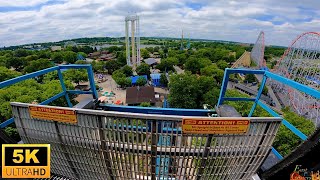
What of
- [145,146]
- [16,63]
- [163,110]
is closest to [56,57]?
[16,63]

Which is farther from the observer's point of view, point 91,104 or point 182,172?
point 91,104

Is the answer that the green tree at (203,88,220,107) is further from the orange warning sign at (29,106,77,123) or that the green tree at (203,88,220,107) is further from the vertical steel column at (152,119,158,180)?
the orange warning sign at (29,106,77,123)

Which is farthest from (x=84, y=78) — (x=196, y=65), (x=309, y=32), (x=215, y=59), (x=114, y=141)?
(x=215, y=59)

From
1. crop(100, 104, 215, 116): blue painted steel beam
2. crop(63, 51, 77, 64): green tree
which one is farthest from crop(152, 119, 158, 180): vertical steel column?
crop(63, 51, 77, 64): green tree

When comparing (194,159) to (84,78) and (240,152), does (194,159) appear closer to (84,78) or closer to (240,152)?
(240,152)

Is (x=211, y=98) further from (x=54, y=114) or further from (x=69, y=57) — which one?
(x=69, y=57)
